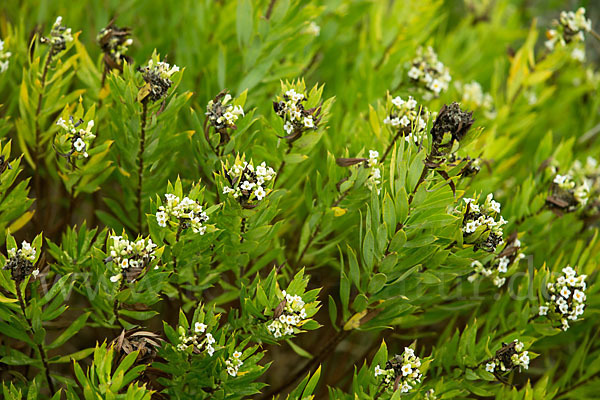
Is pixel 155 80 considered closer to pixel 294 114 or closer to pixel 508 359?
pixel 294 114

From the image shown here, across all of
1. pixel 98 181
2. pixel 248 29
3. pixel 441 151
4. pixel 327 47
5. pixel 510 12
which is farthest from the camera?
pixel 510 12

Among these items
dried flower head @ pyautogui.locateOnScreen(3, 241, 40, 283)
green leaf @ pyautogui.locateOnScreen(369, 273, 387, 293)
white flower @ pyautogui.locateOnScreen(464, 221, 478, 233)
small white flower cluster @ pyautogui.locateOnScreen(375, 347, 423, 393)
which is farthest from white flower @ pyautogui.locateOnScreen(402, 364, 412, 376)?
dried flower head @ pyautogui.locateOnScreen(3, 241, 40, 283)

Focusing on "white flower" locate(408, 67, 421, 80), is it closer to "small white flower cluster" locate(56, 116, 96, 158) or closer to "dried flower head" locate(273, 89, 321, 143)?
"dried flower head" locate(273, 89, 321, 143)

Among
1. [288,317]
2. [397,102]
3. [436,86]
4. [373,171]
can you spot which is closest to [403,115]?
[397,102]

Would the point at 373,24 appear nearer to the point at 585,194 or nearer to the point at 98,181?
the point at 585,194

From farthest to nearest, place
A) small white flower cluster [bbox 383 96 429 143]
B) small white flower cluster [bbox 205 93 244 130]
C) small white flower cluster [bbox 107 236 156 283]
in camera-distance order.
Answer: small white flower cluster [bbox 383 96 429 143]
small white flower cluster [bbox 205 93 244 130]
small white flower cluster [bbox 107 236 156 283]

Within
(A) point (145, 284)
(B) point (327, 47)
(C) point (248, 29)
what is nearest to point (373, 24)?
(B) point (327, 47)
